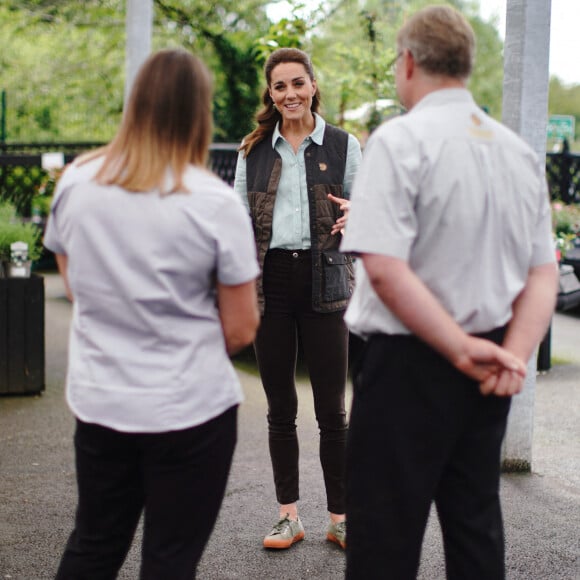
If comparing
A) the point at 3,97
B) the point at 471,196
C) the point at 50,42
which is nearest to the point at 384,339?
the point at 471,196

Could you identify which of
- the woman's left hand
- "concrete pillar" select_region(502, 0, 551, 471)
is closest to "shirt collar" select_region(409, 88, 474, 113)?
the woman's left hand

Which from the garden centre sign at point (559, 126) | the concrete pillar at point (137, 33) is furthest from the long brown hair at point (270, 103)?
the garden centre sign at point (559, 126)

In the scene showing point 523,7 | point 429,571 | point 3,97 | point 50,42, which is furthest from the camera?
point 50,42

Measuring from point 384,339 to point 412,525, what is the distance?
492mm

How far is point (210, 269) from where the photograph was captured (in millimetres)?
2227

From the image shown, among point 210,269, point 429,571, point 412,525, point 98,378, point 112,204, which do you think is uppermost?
point 112,204

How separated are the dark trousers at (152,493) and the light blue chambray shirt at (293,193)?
1.42m

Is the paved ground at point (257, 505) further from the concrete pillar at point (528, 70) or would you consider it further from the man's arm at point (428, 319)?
the man's arm at point (428, 319)

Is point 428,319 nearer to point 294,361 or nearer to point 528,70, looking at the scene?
point 294,361

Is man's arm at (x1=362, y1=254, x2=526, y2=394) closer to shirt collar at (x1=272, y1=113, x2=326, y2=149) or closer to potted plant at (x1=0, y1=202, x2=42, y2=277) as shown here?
shirt collar at (x1=272, y1=113, x2=326, y2=149)

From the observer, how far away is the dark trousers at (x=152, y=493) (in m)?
2.28

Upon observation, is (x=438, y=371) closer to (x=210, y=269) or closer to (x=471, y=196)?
(x=471, y=196)

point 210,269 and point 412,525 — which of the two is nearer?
point 210,269

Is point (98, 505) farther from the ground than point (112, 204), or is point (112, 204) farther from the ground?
point (112, 204)
